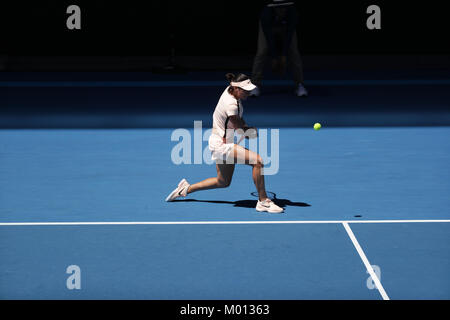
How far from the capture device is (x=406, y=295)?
278 inches

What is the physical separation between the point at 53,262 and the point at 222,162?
2.39m

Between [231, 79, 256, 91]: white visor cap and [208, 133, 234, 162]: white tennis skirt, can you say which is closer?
[231, 79, 256, 91]: white visor cap

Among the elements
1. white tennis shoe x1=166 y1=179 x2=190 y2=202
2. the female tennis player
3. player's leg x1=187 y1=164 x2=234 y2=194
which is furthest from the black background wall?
the female tennis player

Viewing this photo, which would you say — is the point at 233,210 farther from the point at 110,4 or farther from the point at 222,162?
the point at 110,4

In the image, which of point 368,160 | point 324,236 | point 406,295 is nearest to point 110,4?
point 368,160

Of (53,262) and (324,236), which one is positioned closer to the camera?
(53,262)

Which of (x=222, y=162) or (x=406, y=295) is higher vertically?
(x=222, y=162)

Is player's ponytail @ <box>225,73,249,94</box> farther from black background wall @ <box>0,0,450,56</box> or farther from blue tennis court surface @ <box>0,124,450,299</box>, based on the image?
black background wall @ <box>0,0,450,56</box>

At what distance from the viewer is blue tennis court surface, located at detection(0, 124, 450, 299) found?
7344 millimetres

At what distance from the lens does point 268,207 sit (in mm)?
9500

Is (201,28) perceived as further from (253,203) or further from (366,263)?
(366,263)

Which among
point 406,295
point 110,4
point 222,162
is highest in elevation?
point 110,4

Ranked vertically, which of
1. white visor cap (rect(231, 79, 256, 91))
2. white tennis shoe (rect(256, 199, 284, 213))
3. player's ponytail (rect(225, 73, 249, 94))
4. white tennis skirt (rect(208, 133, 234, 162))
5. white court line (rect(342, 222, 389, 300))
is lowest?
white court line (rect(342, 222, 389, 300))

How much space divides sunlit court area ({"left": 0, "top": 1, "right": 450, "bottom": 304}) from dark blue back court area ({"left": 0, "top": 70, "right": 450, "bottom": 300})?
1.2 inches
